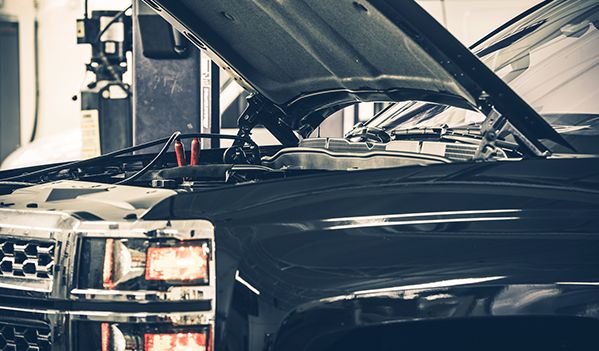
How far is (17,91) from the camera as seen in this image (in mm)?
12508

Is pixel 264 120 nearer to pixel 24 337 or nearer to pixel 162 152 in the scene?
pixel 162 152

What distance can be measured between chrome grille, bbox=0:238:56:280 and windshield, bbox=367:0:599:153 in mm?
1083

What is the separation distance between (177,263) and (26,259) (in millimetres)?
366

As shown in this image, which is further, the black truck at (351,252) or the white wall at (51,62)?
the white wall at (51,62)

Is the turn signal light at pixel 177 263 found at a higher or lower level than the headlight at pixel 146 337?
higher

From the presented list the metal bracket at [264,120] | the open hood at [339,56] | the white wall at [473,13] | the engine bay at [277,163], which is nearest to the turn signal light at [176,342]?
the engine bay at [277,163]

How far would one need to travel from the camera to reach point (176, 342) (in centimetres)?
203

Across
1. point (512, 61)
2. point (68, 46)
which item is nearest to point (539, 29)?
point (512, 61)

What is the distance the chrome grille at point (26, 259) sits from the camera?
215 centimetres

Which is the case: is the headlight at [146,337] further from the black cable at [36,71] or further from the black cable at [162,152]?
the black cable at [36,71]

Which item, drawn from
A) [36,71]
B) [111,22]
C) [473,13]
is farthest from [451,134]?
[36,71]

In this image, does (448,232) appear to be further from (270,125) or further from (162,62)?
(162,62)

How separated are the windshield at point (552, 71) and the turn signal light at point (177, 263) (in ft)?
2.68

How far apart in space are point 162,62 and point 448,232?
4.02m
